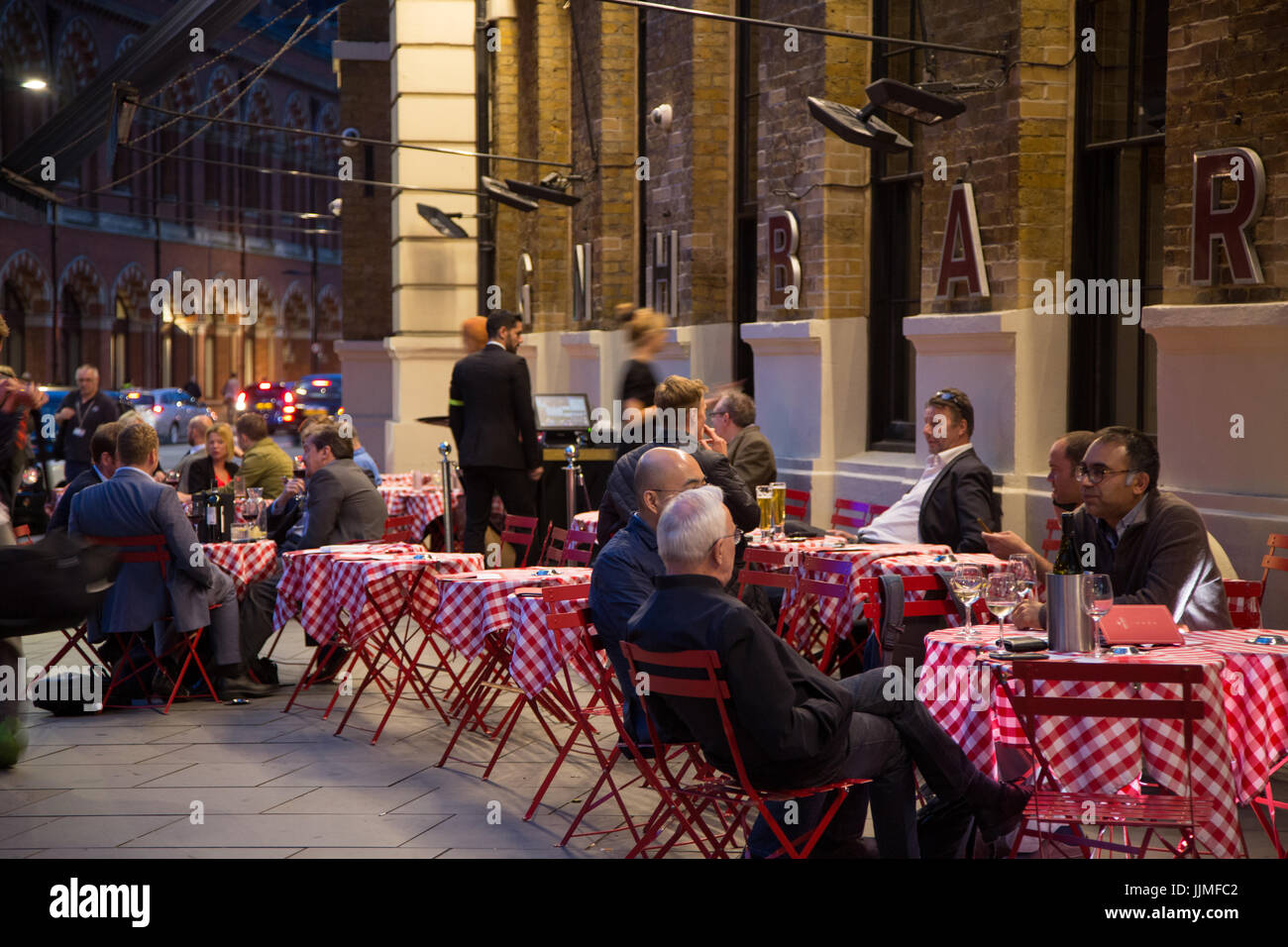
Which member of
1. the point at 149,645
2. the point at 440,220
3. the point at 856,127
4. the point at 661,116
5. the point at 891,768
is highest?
the point at 661,116

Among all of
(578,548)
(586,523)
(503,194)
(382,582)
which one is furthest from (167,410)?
(382,582)

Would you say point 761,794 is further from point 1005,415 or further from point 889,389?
point 889,389

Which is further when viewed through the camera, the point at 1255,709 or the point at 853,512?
the point at 853,512

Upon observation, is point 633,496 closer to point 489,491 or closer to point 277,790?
point 277,790

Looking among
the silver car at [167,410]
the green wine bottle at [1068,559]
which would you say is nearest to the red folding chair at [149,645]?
the green wine bottle at [1068,559]

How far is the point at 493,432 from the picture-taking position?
9.90 m

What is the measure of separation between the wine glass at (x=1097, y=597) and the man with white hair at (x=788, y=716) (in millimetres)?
525

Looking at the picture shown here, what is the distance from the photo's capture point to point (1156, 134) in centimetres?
824

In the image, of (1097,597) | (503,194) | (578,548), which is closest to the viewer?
(1097,597)

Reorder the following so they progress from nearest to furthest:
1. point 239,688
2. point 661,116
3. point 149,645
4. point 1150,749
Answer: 1. point 1150,749
2. point 149,645
3. point 239,688
4. point 661,116

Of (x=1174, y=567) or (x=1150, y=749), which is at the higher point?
(x=1174, y=567)

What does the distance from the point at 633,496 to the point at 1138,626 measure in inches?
101

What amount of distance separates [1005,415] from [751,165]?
4552mm

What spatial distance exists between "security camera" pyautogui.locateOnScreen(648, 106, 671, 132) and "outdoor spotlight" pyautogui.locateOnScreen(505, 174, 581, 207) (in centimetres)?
171
